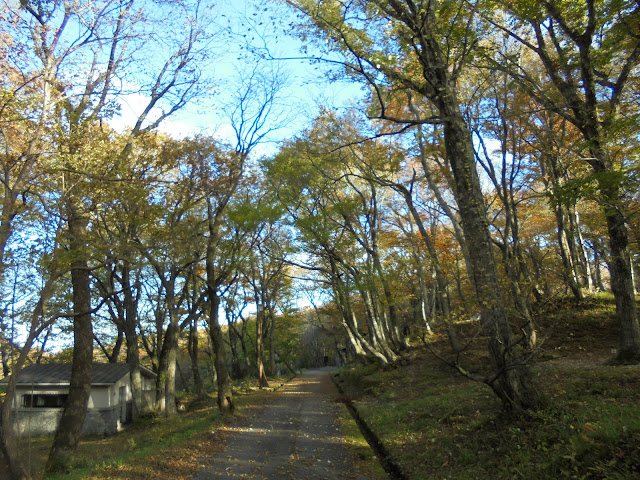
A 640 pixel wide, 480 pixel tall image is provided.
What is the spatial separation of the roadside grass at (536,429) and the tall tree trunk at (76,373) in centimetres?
687

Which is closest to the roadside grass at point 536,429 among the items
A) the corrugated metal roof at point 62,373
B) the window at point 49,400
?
the corrugated metal roof at point 62,373

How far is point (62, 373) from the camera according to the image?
22016 millimetres

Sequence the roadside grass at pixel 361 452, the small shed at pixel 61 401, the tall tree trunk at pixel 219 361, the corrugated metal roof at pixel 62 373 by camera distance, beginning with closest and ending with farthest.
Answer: the roadside grass at pixel 361 452, the tall tree trunk at pixel 219 361, the small shed at pixel 61 401, the corrugated metal roof at pixel 62 373

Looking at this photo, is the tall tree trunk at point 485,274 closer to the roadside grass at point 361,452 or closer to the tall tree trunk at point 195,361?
the roadside grass at point 361,452

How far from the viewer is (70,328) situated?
2297cm

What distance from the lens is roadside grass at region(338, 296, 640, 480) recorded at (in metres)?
4.38

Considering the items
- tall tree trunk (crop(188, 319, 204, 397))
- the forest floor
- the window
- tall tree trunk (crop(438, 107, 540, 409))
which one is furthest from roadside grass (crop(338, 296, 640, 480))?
the window

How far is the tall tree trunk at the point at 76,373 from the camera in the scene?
28.9 feet

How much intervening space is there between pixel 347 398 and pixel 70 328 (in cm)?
1654

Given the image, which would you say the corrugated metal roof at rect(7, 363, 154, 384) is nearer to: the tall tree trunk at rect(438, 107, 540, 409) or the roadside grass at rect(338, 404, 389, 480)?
the roadside grass at rect(338, 404, 389, 480)

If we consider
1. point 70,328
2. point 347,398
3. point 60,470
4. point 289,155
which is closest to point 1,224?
point 60,470

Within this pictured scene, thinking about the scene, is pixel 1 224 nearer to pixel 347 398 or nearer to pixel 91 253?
pixel 91 253

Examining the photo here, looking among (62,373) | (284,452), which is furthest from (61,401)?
(284,452)

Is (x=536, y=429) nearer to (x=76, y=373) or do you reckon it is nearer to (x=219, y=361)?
(x=76, y=373)
